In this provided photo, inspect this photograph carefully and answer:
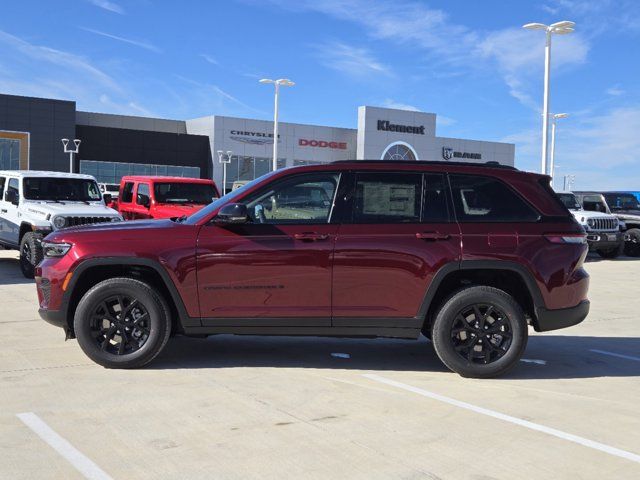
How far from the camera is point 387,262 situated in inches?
222

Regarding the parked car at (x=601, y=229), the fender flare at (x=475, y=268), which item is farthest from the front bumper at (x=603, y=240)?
the fender flare at (x=475, y=268)

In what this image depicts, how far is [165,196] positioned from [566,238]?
9.88 meters

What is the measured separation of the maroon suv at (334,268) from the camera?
5.65 m

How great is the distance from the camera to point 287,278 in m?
5.65

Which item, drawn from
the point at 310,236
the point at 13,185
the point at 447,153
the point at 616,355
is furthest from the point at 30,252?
the point at 447,153

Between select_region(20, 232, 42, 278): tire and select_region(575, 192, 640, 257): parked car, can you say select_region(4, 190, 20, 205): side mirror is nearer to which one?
select_region(20, 232, 42, 278): tire

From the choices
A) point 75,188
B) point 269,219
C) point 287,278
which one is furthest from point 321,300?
point 75,188

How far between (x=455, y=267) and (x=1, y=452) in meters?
3.59

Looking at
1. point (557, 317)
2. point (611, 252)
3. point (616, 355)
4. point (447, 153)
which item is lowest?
point (616, 355)

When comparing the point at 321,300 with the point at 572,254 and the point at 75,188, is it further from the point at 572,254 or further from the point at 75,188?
the point at 75,188

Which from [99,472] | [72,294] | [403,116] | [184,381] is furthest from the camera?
[403,116]

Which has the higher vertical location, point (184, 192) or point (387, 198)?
point (184, 192)

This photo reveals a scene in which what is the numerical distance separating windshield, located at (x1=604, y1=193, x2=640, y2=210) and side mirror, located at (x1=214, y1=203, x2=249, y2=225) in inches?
707

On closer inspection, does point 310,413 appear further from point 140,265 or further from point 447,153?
point 447,153
